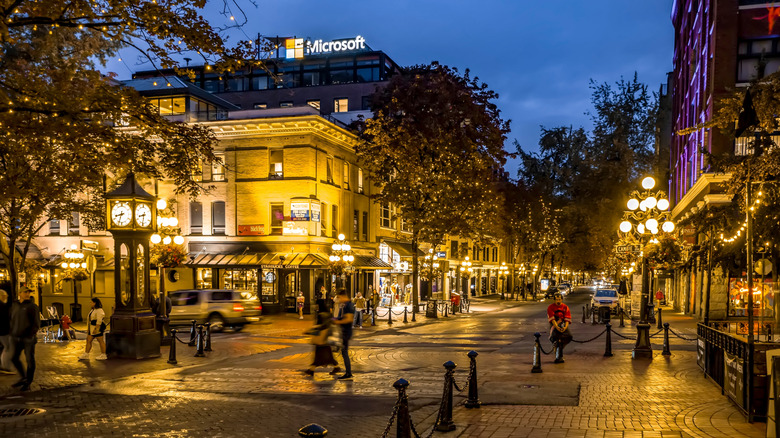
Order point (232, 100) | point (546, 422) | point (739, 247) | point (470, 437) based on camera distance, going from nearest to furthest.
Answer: point (470, 437), point (546, 422), point (739, 247), point (232, 100)

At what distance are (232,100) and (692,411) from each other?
60.1 metres

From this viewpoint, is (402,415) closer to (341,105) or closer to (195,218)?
(195,218)

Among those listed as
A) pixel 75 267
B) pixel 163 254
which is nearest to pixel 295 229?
pixel 75 267

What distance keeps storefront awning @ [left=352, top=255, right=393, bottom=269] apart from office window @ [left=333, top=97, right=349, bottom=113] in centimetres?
2141

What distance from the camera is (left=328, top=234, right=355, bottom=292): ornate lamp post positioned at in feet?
114

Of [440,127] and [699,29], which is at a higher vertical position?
[699,29]

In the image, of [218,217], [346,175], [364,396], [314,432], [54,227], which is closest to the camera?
[314,432]

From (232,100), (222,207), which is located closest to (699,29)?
(222,207)

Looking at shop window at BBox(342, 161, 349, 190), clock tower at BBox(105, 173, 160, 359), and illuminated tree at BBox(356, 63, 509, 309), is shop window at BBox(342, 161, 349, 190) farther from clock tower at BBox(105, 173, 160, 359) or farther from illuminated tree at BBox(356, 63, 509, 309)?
clock tower at BBox(105, 173, 160, 359)

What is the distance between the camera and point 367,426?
31.4 feet

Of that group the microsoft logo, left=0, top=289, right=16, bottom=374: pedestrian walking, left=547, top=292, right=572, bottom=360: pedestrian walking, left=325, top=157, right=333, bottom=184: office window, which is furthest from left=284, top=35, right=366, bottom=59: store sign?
left=0, top=289, right=16, bottom=374: pedestrian walking

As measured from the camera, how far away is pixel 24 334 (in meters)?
12.7

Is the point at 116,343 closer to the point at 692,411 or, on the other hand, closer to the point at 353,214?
the point at 692,411

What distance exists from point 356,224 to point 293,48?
972 inches
